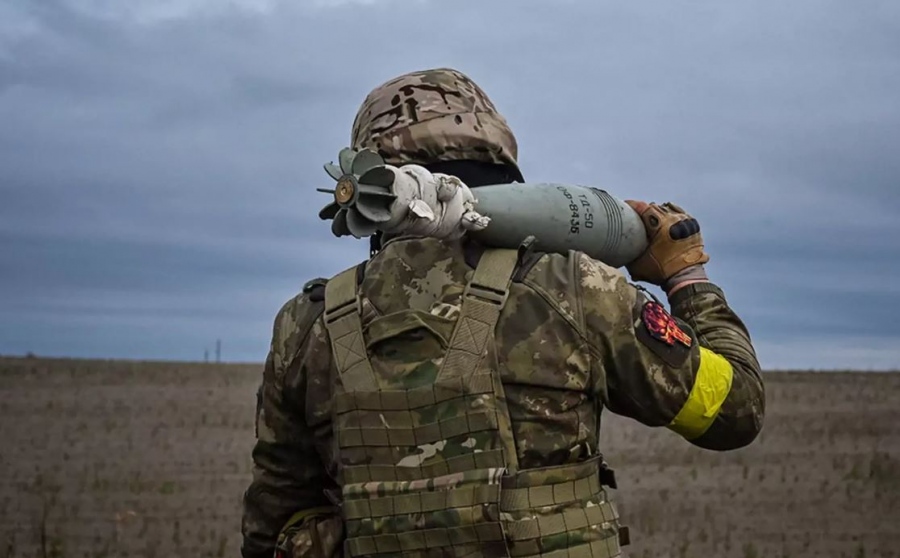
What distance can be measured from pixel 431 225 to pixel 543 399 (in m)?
0.54

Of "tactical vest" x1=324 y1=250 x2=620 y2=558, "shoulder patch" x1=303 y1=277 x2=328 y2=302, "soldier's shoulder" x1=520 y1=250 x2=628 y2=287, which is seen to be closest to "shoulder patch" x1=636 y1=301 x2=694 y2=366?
"soldier's shoulder" x1=520 y1=250 x2=628 y2=287

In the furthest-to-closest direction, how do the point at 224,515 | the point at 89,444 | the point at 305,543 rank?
the point at 89,444, the point at 224,515, the point at 305,543

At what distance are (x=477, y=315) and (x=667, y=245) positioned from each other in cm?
96

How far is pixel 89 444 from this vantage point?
51.8ft

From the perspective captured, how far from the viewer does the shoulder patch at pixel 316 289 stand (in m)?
3.40

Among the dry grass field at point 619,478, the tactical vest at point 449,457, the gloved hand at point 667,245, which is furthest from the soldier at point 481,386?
the dry grass field at point 619,478

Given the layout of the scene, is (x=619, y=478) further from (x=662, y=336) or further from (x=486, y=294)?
(x=486, y=294)

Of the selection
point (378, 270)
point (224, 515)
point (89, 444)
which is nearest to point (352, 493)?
point (378, 270)

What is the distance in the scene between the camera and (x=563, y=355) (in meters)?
3.05

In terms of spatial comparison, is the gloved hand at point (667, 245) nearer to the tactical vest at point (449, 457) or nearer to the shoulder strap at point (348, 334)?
the tactical vest at point (449, 457)

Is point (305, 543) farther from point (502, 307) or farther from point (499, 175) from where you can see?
point (499, 175)

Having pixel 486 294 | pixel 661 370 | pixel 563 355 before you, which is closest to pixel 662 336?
pixel 661 370

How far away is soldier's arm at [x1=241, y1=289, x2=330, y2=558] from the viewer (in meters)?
3.39

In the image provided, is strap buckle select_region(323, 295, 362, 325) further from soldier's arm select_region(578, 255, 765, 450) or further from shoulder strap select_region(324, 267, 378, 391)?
soldier's arm select_region(578, 255, 765, 450)
